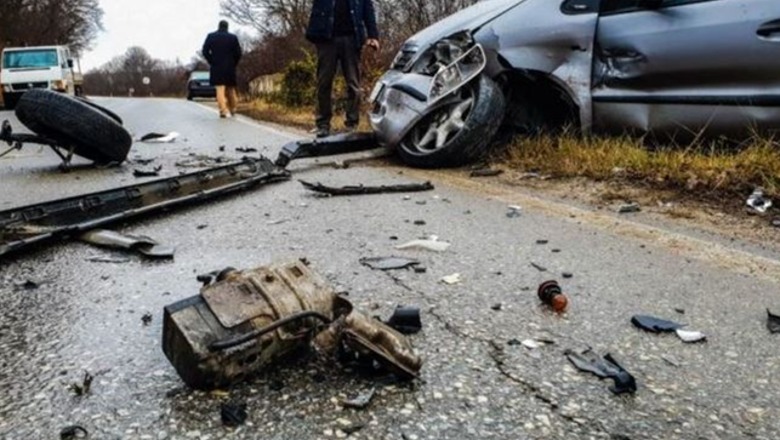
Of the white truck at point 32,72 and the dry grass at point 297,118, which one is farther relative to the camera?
the white truck at point 32,72

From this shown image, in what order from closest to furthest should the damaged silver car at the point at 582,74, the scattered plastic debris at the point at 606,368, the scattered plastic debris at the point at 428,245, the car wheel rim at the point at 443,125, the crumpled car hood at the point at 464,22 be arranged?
the scattered plastic debris at the point at 606,368 < the scattered plastic debris at the point at 428,245 < the damaged silver car at the point at 582,74 < the car wheel rim at the point at 443,125 < the crumpled car hood at the point at 464,22

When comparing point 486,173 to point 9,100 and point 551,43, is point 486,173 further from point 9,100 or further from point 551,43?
point 9,100

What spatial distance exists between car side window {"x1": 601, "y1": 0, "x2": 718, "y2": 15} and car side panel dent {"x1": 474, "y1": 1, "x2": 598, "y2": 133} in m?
0.10

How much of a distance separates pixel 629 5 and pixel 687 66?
715mm

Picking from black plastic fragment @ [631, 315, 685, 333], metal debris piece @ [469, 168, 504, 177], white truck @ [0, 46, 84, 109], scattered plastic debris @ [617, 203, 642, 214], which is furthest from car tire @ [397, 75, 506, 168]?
white truck @ [0, 46, 84, 109]

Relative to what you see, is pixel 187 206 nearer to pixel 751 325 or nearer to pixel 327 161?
pixel 327 161

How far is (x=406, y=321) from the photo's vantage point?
6.01 ft

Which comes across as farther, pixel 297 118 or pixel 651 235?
pixel 297 118

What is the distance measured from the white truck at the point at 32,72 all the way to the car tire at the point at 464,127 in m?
19.7

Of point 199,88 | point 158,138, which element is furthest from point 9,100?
point 158,138

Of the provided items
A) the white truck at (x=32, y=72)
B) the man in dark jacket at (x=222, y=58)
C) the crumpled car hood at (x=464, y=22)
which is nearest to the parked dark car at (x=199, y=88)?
the white truck at (x=32, y=72)

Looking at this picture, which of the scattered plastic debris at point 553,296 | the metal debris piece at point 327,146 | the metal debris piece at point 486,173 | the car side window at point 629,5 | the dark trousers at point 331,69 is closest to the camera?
the scattered plastic debris at point 553,296

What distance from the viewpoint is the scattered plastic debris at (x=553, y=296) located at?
78.1 inches

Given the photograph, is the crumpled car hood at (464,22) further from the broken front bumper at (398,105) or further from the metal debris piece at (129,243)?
the metal debris piece at (129,243)
